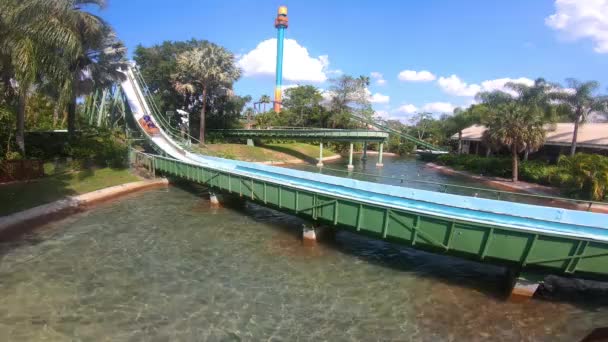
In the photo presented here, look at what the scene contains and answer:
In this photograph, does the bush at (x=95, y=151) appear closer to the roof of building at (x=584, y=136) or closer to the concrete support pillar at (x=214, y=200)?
the concrete support pillar at (x=214, y=200)

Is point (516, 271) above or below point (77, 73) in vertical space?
below

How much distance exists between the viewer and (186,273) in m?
12.9

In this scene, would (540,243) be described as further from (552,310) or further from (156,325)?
(156,325)

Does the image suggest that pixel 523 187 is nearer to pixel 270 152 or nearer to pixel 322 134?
pixel 322 134

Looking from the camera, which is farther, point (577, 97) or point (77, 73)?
point (577, 97)

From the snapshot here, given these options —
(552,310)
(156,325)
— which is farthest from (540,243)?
(156,325)

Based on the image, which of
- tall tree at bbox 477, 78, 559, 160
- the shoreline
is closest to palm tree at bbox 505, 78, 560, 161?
tall tree at bbox 477, 78, 559, 160

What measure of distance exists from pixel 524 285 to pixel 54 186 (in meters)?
25.1

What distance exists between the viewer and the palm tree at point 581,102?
3684 centimetres

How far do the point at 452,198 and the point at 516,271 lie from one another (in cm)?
405

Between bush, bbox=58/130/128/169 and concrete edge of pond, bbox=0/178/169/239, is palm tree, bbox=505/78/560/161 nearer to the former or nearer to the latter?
concrete edge of pond, bbox=0/178/169/239

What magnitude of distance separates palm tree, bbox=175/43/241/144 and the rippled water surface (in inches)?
1381

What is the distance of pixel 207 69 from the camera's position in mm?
49000

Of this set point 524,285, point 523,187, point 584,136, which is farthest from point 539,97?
point 524,285
